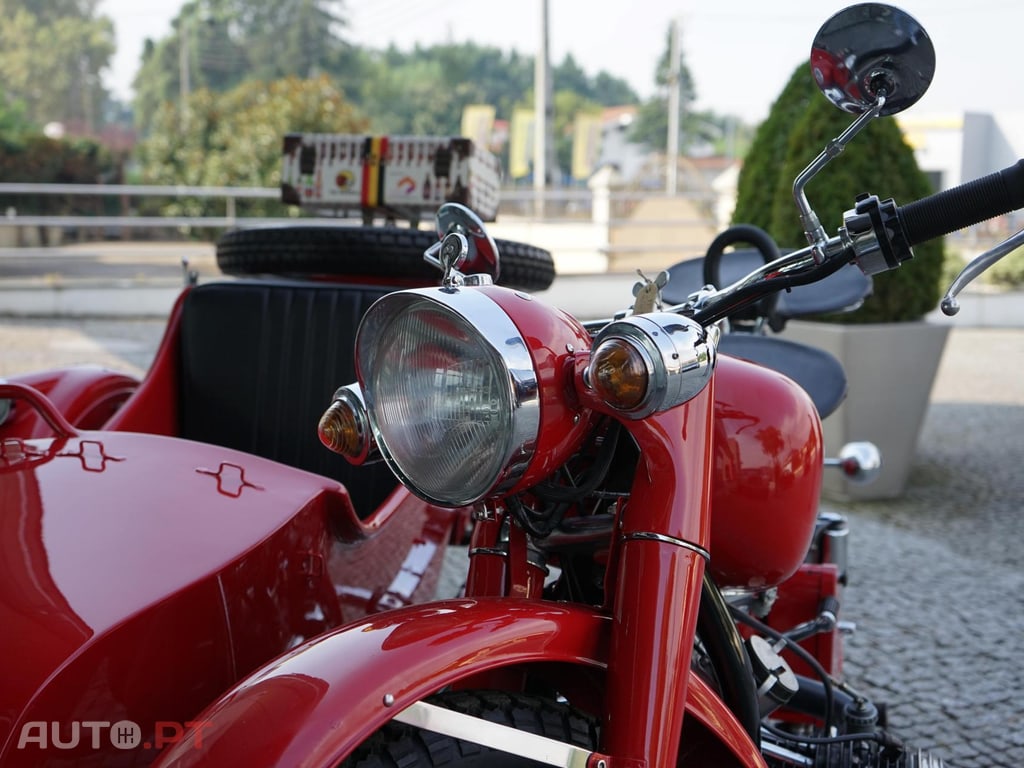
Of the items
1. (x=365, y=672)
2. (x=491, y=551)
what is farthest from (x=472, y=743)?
(x=491, y=551)

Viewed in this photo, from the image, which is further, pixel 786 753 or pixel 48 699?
pixel 786 753

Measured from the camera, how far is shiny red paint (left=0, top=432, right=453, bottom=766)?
1.35 m

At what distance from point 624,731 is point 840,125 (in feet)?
14.4

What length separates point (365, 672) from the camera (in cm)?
108

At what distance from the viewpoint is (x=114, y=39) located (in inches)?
2894

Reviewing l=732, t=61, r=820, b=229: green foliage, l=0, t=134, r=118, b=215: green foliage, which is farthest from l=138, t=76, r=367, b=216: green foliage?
l=732, t=61, r=820, b=229: green foliage

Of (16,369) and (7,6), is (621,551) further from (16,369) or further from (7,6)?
(7,6)

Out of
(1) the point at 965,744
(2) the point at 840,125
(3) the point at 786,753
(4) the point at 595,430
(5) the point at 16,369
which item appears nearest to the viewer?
(4) the point at 595,430

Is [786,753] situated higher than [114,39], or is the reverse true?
[114,39]

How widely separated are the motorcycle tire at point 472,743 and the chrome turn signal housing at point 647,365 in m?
0.38

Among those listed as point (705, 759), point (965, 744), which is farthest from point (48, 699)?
point (965, 744)

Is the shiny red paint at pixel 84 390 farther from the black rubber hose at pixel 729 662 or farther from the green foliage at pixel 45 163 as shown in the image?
the green foliage at pixel 45 163

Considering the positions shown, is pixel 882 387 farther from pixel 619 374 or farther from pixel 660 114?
pixel 660 114

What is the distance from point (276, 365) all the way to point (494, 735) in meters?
1.49
